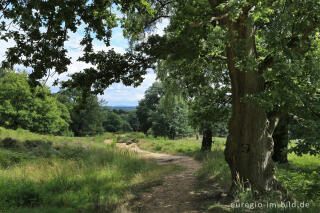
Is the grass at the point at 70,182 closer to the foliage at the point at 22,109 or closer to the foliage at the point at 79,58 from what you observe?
the foliage at the point at 79,58

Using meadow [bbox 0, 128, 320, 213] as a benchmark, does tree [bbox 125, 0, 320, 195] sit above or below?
above

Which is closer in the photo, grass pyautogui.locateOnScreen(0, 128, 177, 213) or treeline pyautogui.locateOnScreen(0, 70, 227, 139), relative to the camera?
grass pyautogui.locateOnScreen(0, 128, 177, 213)

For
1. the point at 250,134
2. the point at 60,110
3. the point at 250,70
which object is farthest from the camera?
the point at 60,110

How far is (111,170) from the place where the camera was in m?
9.07

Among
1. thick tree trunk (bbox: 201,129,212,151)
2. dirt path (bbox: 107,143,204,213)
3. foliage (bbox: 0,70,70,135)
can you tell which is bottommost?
dirt path (bbox: 107,143,204,213)

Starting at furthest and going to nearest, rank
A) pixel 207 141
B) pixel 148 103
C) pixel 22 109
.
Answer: pixel 148 103 < pixel 22 109 < pixel 207 141

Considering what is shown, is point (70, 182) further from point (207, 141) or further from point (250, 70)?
point (207, 141)

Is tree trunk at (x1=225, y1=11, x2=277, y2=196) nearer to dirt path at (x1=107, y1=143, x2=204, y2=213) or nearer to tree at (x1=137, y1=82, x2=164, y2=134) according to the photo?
dirt path at (x1=107, y1=143, x2=204, y2=213)

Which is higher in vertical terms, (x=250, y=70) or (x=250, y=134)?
(x=250, y=70)

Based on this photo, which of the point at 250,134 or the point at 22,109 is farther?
the point at 22,109

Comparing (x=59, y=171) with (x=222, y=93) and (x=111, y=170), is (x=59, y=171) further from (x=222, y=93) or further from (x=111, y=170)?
(x=222, y=93)

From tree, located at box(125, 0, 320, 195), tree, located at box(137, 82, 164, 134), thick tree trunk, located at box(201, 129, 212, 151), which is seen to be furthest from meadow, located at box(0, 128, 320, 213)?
tree, located at box(137, 82, 164, 134)

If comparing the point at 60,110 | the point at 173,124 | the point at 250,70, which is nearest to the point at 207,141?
the point at 250,70

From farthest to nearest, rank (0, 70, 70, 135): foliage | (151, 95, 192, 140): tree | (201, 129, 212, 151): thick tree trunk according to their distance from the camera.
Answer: (151, 95, 192, 140): tree
(0, 70, 70, 135): foliage
(201, 129, 212, 151): thick tree trunk
